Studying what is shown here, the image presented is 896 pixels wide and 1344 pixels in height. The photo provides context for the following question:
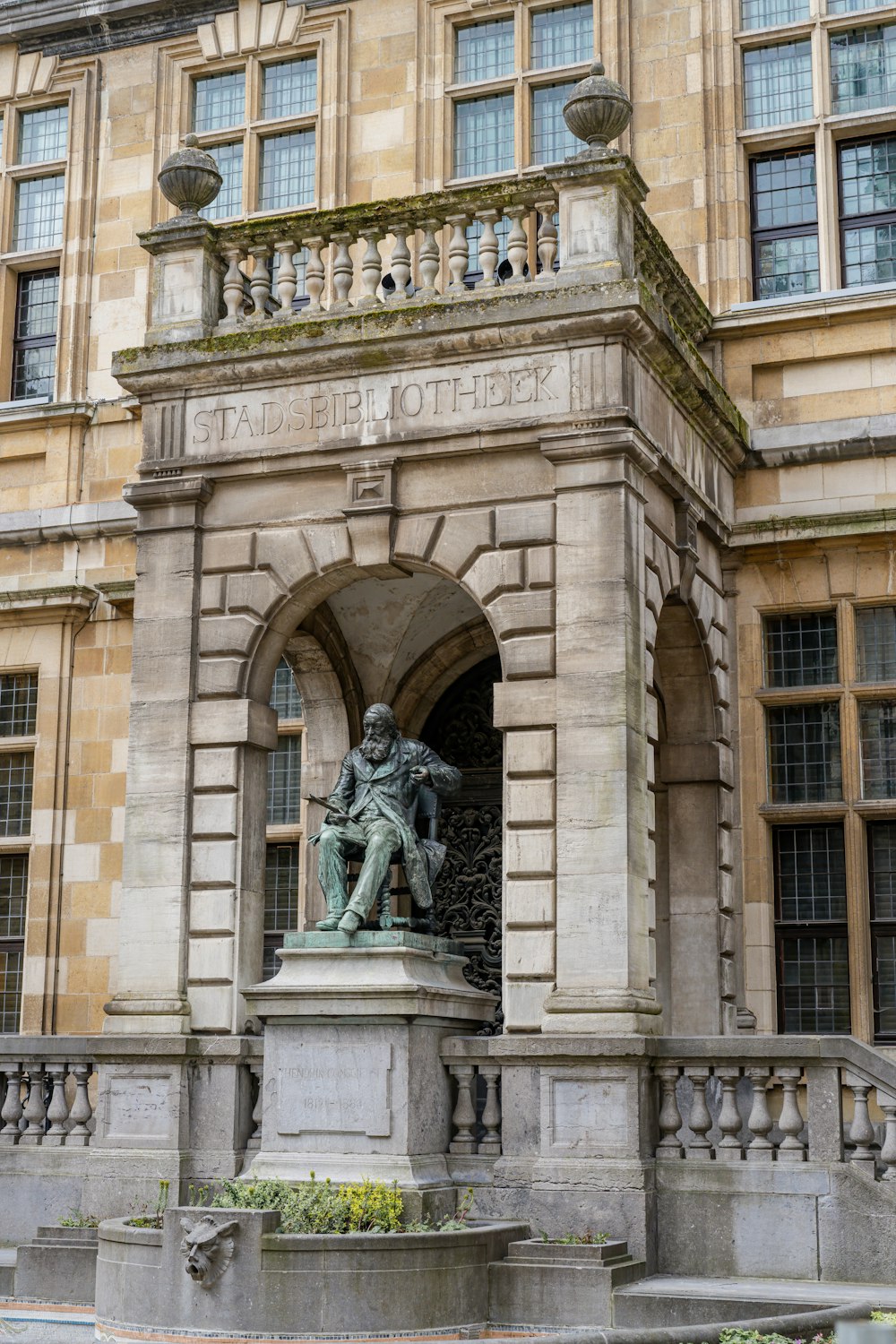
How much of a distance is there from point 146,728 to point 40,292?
24.3 ft

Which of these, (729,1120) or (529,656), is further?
(529,656)

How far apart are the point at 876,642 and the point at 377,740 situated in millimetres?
4531

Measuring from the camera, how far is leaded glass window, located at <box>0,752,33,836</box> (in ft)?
56.6

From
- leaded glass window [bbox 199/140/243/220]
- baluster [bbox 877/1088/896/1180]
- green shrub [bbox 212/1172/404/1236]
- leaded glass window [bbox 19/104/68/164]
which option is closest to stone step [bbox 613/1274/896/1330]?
baluster [bbox 877/1088/896/1180]

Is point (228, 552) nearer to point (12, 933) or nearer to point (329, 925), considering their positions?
point (329, 925)

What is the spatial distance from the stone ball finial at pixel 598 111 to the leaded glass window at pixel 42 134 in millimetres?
7908

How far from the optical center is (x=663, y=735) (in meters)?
14.5

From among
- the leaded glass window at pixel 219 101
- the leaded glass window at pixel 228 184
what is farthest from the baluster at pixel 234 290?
the leaded glass window at pixel 219 101

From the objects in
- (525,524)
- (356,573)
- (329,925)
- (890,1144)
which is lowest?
(890,1144)

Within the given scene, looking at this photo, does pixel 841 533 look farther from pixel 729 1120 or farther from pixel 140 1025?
pixel 140 1025

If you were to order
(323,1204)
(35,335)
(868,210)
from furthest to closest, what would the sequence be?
(35,335)
(868,210)
(323,1204)

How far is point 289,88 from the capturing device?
1792 cm

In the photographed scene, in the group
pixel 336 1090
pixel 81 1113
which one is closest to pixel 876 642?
pixel 336 1090

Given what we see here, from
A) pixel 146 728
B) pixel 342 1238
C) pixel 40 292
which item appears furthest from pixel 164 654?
pixel 40 292
